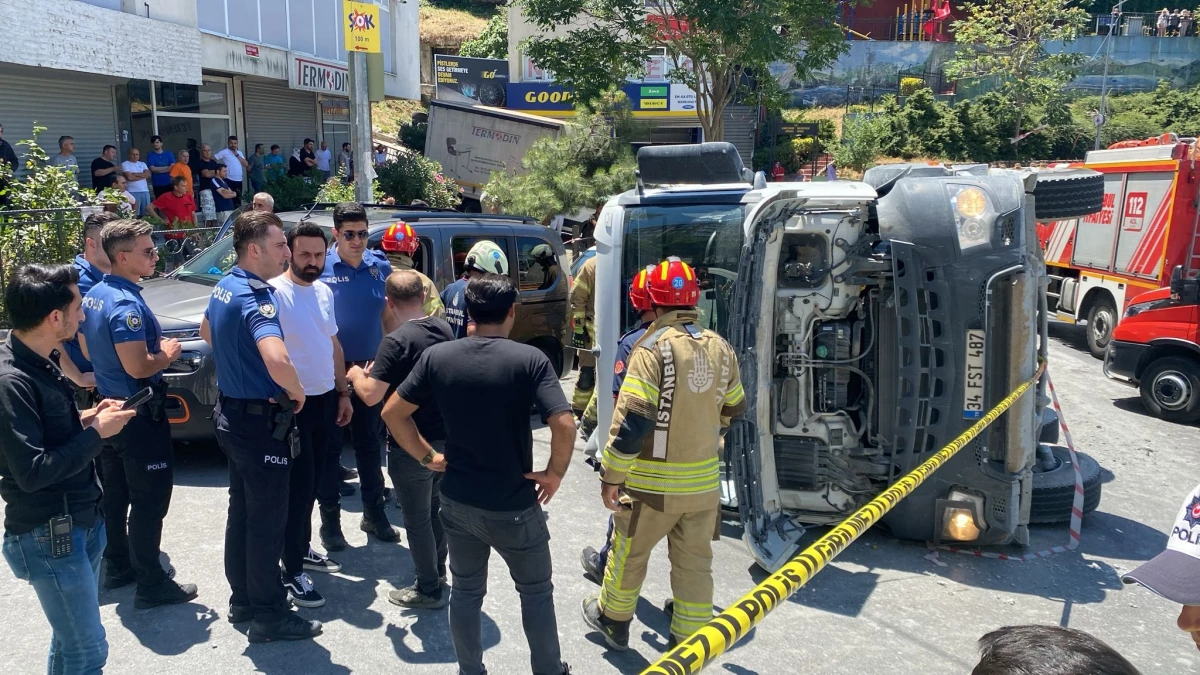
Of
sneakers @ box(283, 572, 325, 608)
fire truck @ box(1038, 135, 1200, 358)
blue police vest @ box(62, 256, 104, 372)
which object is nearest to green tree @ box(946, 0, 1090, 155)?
fire truck @ box(1038, 135, 1200, 358)

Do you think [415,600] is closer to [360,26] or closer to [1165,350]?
[1165,350]

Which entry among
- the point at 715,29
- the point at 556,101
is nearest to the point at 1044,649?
the point at 715,29

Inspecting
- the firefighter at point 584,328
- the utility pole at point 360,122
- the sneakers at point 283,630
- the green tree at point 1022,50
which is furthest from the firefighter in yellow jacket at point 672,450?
the green tree at point 1022,50

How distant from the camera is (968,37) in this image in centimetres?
3450

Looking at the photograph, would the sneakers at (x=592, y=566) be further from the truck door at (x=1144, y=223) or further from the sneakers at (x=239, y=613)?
the truck door at (x=1144, y=223)

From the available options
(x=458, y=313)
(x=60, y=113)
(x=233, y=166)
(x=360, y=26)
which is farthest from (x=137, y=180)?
(x=458, y=313)

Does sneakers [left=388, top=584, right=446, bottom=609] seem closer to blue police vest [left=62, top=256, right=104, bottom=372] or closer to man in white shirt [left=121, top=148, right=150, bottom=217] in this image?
blue police vest [left=62, top=256, right=104, bottom=372]

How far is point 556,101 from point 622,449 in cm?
2767

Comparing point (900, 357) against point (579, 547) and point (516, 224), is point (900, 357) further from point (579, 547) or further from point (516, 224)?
point (516, 224)

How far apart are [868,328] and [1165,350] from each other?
218 inches

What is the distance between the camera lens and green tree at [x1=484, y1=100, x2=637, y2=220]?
51.1 ft

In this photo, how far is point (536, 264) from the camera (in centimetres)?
846

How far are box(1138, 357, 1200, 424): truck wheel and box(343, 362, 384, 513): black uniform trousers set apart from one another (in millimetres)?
8170

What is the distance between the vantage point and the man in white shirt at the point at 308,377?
4.33 m
